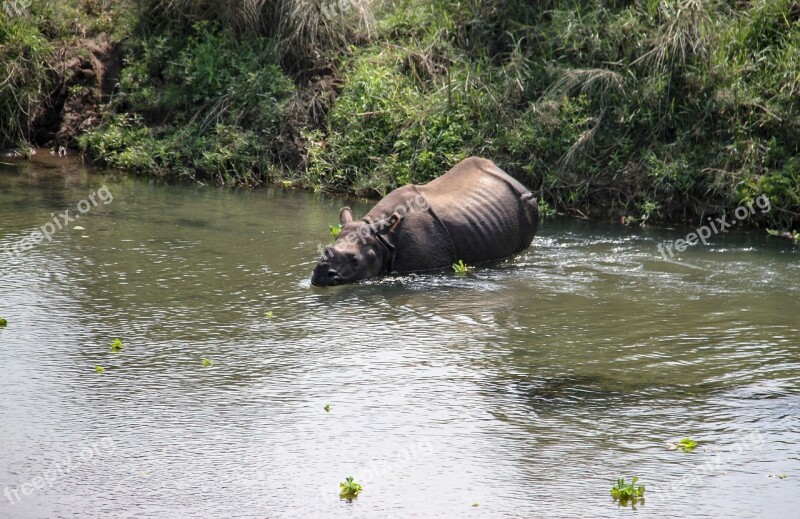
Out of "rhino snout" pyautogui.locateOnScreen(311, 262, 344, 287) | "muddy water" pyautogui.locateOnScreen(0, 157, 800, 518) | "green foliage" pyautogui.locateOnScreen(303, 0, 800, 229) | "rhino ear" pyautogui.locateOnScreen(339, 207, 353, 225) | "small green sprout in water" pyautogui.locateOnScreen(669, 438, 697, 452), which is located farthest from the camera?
"green foliage" pyautogui.locateOnScreen(303, 0, 800, 229)

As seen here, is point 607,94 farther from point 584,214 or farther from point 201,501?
point 201,501

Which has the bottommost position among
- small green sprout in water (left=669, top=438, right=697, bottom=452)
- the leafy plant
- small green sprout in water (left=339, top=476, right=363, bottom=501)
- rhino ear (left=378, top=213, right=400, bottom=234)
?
small green sprout in water (left=339, top=476, right=363, bottom=501)

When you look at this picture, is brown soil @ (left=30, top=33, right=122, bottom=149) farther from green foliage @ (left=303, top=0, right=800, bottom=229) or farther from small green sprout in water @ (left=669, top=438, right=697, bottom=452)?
small green sprout in water @ (left=669, top=438, right=697, bottom=452)

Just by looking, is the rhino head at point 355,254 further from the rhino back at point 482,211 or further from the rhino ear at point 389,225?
the rhino back at point 482,211

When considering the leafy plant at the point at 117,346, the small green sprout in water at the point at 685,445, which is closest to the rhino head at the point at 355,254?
the leafy plant at the point at 117,346

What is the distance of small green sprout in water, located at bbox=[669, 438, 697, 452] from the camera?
6.43 m

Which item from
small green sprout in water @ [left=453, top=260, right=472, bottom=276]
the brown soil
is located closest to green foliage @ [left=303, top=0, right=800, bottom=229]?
small green sprout in water @ [left=453, top=260, right=472, bottom=276]

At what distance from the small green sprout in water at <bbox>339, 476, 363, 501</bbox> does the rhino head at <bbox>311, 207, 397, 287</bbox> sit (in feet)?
14.6

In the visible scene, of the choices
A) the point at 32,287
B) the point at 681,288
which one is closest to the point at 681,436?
the point at 681,288

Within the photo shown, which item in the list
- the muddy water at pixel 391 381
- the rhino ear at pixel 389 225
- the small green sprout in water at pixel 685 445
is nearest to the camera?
the muddy water at pixel 391 381

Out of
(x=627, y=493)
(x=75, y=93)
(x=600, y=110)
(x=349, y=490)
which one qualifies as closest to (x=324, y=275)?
(x=349, y=490)

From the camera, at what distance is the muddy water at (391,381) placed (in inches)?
233

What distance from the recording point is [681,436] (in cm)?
661

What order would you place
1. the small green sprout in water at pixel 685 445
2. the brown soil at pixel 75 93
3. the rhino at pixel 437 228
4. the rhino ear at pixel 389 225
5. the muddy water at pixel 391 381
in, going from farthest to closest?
1. the brown soil at pixel 75 93
2. the rhino ear at pixel 389 225
3. the rhino at pixel 437 228
4. the small green sprout in water at pixel 685 445
5. the muddy water at pixel 391 381
